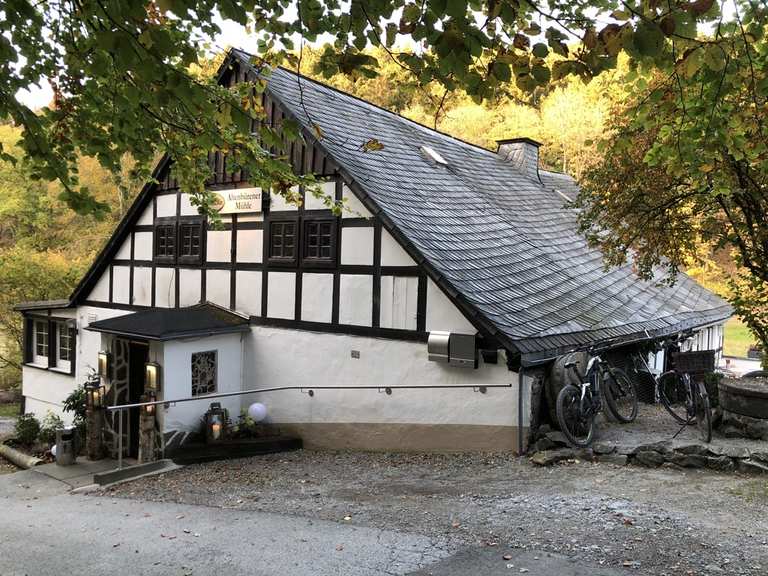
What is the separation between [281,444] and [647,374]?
262 inches

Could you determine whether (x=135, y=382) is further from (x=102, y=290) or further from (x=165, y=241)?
(x=102, y=290)

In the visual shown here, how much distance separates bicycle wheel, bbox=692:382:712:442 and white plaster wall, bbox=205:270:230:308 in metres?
7.98

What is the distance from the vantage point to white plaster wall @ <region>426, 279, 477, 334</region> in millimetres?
8992

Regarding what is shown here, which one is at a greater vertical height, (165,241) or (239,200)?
(239,200)

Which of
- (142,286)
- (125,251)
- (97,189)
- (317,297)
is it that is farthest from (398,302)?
Answer: (97,189)

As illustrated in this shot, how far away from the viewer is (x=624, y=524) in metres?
5.34

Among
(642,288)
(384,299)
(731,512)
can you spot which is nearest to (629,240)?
(384,299)

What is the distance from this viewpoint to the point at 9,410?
24.0 metres

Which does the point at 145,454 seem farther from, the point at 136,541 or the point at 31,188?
the point at 31,188

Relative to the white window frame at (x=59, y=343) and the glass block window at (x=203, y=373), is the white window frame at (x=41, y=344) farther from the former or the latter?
the glass block window at (x=203, y=373)

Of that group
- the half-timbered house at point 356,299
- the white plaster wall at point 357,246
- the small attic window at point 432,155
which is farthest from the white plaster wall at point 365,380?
the small attic window at point 432,155

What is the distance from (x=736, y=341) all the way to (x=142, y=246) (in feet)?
99.0

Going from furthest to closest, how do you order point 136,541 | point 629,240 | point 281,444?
point 281,444 → point 629,240 → point 136,541

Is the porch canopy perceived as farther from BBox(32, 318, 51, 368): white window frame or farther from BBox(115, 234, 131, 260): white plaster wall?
BBox(32, 318, 51, 368): white window frame
